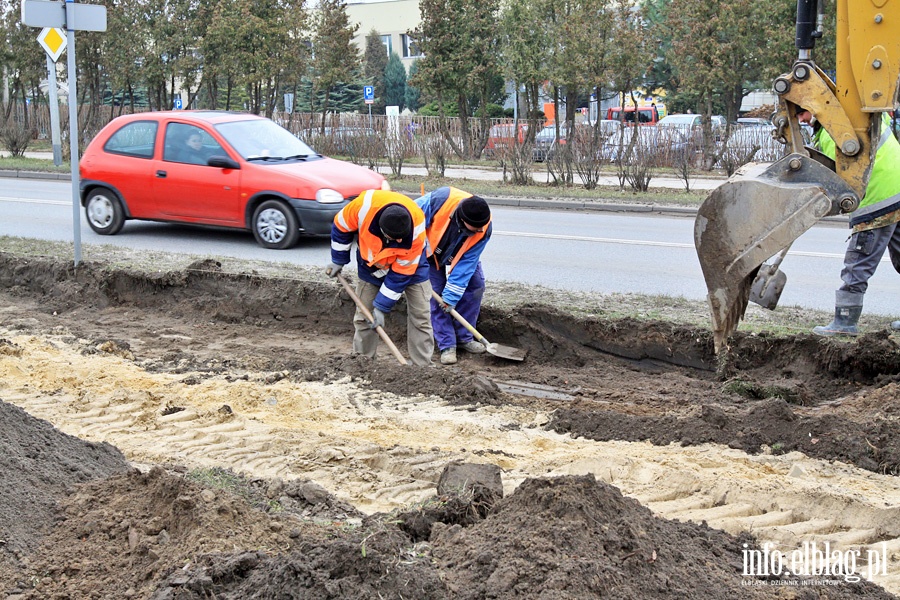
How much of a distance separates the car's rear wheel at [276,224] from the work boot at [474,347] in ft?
15.9

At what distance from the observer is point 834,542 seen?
13.4 ft

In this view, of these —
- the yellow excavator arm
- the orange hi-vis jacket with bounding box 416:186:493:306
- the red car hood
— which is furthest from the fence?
the yellow excavator arm

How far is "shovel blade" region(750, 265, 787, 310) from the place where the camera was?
6141 mm

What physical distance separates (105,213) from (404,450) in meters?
9.56

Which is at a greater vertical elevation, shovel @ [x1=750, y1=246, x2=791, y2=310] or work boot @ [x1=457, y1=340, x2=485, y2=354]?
shovel @ [x1=750, y1=246, x2=791, y2=310]

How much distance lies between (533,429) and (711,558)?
86.5 inches

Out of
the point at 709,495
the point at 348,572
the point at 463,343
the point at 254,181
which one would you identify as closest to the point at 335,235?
the point at 463,343

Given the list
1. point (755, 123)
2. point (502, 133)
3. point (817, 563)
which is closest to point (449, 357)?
point (817, 563)

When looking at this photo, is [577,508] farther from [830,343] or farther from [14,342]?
[14,342]

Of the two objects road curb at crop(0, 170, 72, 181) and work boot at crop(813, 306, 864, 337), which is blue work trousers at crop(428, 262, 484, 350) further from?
road curb at crop(0, 170, 72, 181)

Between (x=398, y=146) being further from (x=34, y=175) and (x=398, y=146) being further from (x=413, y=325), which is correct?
(x=413, y=325)

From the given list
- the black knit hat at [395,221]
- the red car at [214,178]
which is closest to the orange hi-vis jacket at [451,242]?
the black knit hat at [395,221]

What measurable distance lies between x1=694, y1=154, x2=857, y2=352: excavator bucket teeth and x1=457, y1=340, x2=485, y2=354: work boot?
9.22ft

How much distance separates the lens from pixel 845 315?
24.9 ft
